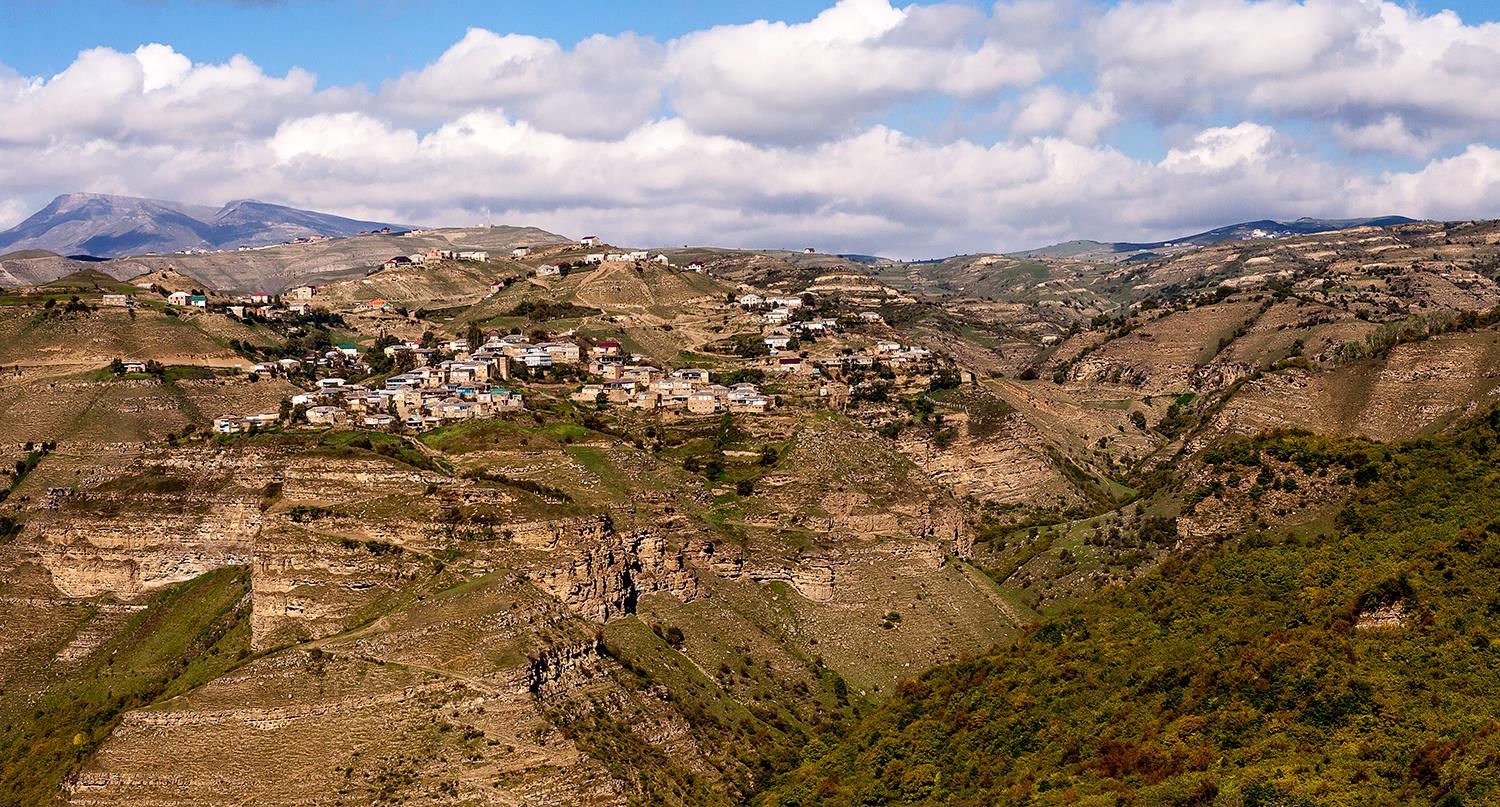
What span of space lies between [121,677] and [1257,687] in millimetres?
56709

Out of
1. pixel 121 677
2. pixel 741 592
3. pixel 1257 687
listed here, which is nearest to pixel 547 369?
pixel 741 592

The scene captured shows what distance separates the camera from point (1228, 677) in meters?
42.6

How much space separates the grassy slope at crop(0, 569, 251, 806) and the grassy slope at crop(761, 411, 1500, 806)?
28.9 meters

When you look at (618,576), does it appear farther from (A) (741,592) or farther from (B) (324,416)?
(B) (324,416)

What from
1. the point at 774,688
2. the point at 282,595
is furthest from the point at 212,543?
the point at 774,688

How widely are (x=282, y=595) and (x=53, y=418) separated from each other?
5296cm

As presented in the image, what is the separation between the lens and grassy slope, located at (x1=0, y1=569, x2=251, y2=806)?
61.8 meters

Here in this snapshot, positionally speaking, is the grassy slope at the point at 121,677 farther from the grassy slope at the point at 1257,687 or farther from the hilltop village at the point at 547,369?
the grassy slope at the point at 1257,687

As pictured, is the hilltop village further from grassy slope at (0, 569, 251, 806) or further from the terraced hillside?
grassy slope at (0, 569, 251, 806)

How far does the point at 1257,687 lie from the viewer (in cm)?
4084

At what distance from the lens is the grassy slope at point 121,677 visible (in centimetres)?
6184

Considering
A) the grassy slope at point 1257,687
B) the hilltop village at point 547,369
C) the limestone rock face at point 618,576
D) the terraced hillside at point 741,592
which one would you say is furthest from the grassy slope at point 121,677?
the grassy slope at point 1257,687

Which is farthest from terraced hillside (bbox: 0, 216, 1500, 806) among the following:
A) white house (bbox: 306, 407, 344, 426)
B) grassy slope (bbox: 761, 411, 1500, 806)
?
white house (bbox: 306, 407, 344, 426)

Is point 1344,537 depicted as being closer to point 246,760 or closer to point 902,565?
point 902,565
